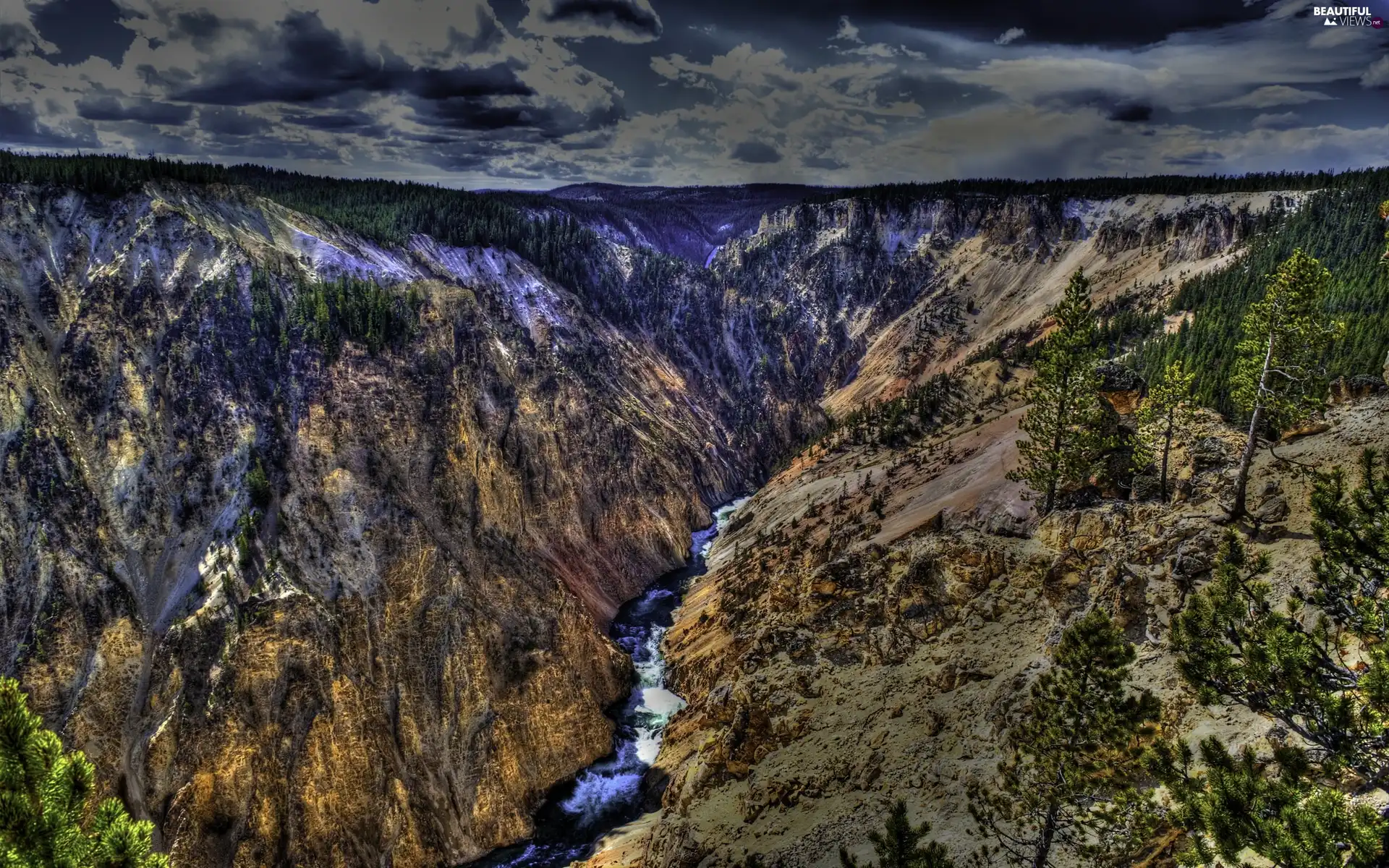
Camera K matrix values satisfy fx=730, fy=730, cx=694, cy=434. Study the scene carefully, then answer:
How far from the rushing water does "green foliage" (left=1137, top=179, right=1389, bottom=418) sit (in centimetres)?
Answer: 3742

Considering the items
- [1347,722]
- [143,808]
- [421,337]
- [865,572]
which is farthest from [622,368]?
[1347,722]

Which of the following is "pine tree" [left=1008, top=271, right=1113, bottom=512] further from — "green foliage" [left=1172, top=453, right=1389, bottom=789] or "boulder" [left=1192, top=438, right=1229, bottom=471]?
"green foliage" [left=1172, top=453, right=1389, bottom=789]

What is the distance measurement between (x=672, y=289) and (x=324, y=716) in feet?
377

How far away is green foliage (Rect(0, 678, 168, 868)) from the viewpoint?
331 inches

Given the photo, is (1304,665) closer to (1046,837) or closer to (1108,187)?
(1046,837)

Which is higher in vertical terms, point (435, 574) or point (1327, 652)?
point (1327, 652)

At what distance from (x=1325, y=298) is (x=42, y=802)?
161ft

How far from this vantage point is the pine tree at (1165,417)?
31.5 meters

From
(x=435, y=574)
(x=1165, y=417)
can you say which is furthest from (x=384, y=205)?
(x=1165, y=417)

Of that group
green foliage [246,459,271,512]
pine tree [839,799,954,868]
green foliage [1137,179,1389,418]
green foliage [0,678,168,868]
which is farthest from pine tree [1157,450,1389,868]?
green foliage [246,459,271,512]

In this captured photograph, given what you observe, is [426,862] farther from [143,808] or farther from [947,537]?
[947,537]

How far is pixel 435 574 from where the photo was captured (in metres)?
47.2

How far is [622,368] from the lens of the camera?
102375mm

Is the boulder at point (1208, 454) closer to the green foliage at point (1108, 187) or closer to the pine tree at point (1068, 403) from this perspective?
the pine tree at point (1068, 403)
